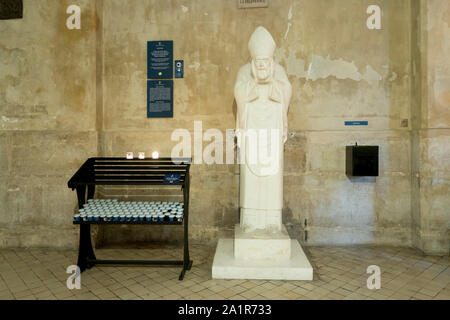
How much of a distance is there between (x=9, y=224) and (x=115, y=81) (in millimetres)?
2432

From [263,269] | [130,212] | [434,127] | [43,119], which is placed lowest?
[263,269]

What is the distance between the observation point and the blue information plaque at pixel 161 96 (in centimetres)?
434

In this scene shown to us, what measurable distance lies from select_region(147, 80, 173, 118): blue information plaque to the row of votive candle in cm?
150

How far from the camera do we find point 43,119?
423 cm

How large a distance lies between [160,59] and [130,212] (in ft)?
7.41

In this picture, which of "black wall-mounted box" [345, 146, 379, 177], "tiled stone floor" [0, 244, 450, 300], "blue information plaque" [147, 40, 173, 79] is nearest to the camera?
"tiled stone floor" [0, 244, 450, 300]

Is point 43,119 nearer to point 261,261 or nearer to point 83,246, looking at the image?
point 83,246

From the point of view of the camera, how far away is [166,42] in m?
4.31

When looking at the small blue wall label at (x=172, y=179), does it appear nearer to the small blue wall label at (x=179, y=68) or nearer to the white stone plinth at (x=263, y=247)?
the white stone plinth at (x=263, y=247)

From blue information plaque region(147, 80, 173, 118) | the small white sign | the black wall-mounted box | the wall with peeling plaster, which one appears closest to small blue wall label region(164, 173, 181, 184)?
the wall with peeling plaster

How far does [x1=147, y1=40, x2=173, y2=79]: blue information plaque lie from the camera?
4.32 m

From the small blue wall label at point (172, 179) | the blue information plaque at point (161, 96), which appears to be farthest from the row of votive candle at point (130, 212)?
the blue information plaque at point (161, 96)

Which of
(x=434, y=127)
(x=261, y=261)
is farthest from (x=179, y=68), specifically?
(x=434, y=127)

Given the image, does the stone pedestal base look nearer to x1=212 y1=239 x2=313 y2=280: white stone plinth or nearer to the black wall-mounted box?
x1=212 y1=239 x2=313 y2=280: white stone plinth
